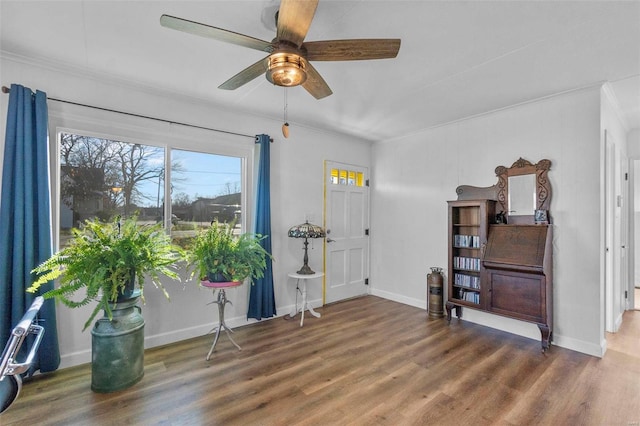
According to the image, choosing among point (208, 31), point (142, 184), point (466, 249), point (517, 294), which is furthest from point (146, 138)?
point (517, 294)

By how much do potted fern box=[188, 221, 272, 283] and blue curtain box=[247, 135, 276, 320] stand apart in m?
0.75

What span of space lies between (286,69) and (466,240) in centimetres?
316

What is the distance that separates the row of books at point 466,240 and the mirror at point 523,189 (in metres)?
0.43

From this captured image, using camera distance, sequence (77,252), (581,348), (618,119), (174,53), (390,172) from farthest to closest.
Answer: (390,172) → (618,119) → (581,348) → (174,53) → (77,252)

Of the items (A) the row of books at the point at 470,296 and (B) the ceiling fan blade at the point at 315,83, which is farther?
(A) the row of books at the point at 470,296

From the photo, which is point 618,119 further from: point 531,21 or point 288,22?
point 288,22

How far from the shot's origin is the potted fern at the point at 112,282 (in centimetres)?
223

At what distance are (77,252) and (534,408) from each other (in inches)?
139

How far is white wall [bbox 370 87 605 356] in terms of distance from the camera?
306 cm

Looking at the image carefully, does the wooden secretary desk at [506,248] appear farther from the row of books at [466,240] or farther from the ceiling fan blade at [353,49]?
the ceiling fan blade at [353,49]

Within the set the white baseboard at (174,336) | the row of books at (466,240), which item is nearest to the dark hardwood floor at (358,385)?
the white baseboard at (174,336)

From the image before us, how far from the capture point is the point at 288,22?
5.14 feet

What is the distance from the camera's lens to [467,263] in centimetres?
382

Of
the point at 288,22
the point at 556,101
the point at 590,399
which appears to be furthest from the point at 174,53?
the point at 590,399
